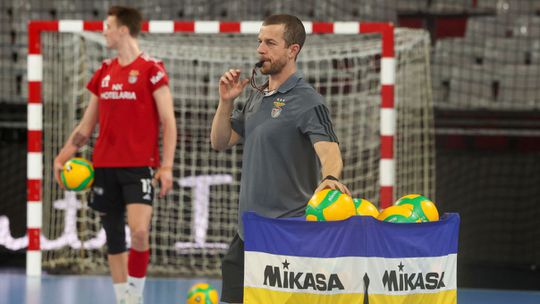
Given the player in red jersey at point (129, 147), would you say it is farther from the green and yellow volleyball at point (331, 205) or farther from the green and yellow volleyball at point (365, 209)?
the green and yellow volleyball at point (331, 205)

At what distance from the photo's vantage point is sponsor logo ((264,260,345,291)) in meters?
3.60

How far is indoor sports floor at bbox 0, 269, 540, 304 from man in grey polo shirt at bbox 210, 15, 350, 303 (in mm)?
2970

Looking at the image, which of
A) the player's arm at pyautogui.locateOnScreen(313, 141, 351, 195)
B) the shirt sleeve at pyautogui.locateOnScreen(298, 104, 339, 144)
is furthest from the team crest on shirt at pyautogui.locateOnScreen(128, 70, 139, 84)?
the player's arm at pyautogui.locateOnScreen(313, 141, 351, 195)

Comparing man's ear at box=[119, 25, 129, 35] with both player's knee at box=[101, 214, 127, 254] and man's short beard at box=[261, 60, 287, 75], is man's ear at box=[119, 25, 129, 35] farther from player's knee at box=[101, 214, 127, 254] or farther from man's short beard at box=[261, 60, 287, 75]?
man's short beard at box=[261, 60, 287, 75]

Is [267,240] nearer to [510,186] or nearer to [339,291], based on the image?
[339,291]

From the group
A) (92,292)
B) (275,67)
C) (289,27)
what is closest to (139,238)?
(92,292)

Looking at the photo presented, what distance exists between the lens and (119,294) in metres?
6.03

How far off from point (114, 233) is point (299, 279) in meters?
2.59

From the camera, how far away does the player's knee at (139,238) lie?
5840mm

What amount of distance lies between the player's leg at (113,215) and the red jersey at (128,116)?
97mm

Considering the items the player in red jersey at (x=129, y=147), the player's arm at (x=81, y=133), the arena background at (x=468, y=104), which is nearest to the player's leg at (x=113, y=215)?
the player in red jersey at (x=129, y=147)

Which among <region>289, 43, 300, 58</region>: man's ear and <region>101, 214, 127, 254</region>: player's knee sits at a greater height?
<region>289, 43, 300, 58</region>: man's ear

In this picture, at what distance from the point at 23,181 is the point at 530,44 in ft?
18.7

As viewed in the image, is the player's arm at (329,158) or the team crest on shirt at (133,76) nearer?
the player's arm at (329,158)
